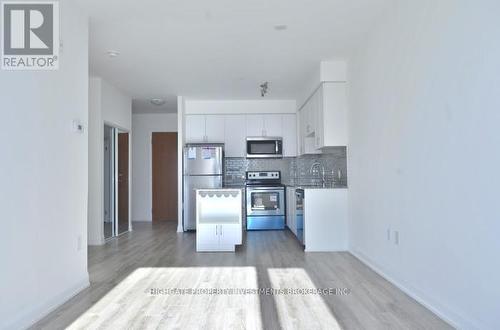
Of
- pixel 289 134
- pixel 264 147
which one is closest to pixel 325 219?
pixel 264 147

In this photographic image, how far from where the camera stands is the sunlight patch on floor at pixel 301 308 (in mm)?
2453

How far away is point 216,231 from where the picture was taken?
491cm

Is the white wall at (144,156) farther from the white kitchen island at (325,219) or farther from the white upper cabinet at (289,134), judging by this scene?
the white kitchen island at (325,219)

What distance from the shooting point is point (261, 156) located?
7.14 metres

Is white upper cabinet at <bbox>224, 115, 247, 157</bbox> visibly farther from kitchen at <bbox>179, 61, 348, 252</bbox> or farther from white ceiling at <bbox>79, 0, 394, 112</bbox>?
white ceiling at <bbox>79, 0, 394, 112</bbox>

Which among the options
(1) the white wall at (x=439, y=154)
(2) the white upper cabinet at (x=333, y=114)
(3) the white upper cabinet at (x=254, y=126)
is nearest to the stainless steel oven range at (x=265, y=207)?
(3) the white upper cabinet at (x=254, y=126)

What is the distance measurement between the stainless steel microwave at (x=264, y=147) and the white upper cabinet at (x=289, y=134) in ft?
0.45

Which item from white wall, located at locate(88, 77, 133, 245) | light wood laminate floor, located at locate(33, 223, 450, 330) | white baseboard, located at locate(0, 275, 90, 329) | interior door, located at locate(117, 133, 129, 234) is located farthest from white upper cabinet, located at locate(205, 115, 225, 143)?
white baseboard, located at locate(0, 275, 90, 329)

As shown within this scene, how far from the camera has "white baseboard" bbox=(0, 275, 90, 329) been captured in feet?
7.64

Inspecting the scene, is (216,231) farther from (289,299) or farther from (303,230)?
(289,299)

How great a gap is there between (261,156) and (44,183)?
15.6 ft

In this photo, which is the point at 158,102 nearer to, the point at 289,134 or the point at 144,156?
the point at 144,156

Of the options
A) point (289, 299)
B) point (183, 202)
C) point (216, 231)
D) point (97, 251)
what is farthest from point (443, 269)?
point (183, 202)

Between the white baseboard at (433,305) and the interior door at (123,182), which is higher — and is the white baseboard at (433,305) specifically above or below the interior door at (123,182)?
below
